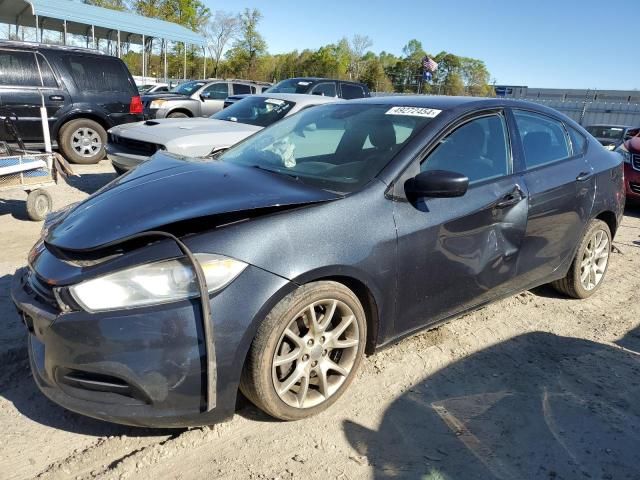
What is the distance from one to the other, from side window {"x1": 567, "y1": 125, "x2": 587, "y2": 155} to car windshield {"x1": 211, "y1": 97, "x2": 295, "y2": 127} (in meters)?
4.53

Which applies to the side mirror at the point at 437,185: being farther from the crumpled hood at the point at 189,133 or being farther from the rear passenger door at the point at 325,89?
the rear passenger door at the point at 325,89

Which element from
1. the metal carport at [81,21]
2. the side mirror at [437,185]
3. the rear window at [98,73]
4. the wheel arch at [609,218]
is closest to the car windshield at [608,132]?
the wheel arch at [609,218]

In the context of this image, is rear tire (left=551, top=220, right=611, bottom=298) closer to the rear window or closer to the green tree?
the rear window

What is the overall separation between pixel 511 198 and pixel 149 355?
2.40 meters

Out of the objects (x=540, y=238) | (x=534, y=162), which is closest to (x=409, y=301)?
(x=540, y=238)

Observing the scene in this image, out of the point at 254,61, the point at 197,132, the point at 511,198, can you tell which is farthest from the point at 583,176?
the point at 254,61

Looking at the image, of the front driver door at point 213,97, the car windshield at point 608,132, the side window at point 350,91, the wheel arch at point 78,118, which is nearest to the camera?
the wheel arch at point 78,118

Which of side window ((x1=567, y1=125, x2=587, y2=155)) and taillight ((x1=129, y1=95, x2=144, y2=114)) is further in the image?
taillight ((x1=129, y1=95, x2=144, y2=114))

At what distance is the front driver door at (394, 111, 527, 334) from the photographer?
2.87 metres

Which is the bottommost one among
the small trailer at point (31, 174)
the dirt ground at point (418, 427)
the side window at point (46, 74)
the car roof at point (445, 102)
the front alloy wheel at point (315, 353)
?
the dirt ground at point (418, 427)

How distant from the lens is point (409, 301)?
2906 millimetres

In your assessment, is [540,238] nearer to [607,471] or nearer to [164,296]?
[607,471]

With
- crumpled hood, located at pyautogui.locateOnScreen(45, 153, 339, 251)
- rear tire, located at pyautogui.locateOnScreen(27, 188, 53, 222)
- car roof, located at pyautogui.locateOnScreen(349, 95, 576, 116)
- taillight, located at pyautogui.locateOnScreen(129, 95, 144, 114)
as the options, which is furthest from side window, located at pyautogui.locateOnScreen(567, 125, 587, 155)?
taillight, located at pyautogui.locateOnScreen(129, 95, 144, 114)

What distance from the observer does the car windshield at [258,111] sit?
7.94 m
